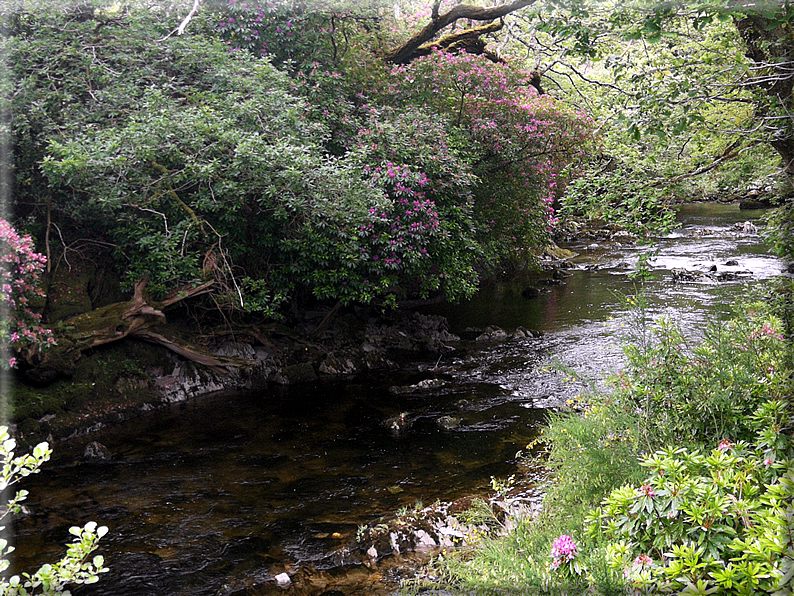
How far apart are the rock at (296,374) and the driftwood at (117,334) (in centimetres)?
80

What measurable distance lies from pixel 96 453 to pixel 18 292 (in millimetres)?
2249

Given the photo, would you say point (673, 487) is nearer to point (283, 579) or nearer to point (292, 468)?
point (283, 579)

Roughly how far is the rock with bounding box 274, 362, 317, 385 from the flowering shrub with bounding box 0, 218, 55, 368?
368cm

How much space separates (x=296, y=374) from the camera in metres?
9.91

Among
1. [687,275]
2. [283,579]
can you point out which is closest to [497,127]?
[687,275]

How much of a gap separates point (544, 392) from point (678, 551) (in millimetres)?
6295

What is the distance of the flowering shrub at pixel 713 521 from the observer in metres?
2.05

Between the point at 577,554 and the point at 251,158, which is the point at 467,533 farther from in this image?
the point at 251,158

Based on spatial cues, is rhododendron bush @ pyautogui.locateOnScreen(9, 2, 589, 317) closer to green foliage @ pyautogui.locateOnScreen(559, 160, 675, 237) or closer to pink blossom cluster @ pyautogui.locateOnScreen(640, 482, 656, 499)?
green foliage @ pyautogui.locateOnScreen(559, 160, 675, 237)

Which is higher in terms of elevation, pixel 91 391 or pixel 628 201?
pixel 628 201

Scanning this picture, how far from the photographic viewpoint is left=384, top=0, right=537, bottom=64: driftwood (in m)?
11.4

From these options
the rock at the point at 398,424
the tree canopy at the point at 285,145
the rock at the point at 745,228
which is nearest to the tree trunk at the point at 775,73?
the tree canopy at the point at 285,145

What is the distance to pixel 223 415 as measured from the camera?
27.0 feet

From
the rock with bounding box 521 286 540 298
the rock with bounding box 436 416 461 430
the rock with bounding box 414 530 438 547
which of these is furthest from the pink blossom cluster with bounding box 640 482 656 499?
the rock with bounding box 521 286 540 298
